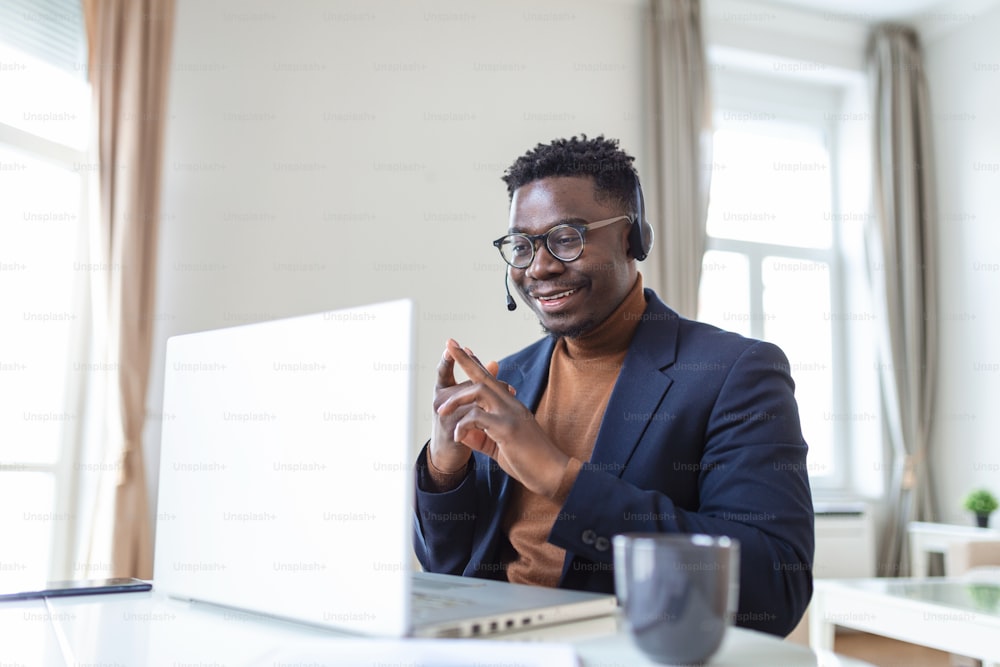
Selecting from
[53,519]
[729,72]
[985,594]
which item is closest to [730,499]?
[985,594]

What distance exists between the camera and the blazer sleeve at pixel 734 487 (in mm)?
1088

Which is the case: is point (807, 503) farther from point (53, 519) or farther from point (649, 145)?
point (649, 145)

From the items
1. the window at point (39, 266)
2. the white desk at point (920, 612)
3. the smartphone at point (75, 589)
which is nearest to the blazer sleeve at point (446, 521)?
the smartphone at point (75, 589)

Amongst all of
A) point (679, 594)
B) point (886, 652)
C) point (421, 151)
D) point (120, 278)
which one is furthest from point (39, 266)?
point (886, 652)

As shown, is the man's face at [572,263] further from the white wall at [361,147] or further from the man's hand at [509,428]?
the white wall at [361,147]

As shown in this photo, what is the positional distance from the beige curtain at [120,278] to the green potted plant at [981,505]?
385 centimetres

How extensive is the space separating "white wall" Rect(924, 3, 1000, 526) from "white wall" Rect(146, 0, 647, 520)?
2.12 meters

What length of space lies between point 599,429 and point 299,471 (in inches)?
27.9

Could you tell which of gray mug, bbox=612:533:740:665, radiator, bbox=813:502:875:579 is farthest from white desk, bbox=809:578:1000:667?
gray mug, bbox=612:533:740:665

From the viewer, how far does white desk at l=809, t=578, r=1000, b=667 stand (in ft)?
7.13

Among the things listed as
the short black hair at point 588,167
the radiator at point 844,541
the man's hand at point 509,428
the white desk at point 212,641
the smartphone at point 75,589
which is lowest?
the radiator at point 844,541

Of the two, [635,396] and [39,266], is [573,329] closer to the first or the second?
[635,396]

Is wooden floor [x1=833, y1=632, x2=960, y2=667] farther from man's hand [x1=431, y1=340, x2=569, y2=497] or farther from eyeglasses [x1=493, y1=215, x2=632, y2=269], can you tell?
man's hand [x1=431, y1=340, x2=569, y2=497]

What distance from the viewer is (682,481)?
1359 millimetres
